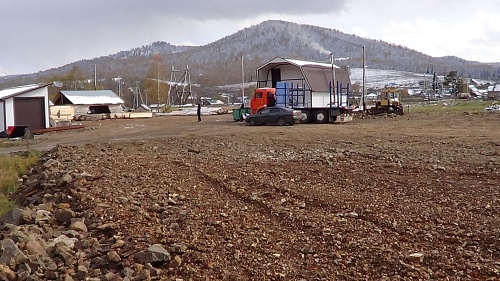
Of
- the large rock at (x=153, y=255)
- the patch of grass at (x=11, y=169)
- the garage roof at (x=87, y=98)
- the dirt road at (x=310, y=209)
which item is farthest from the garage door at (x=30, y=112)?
the large rock at (x=153, y=255)

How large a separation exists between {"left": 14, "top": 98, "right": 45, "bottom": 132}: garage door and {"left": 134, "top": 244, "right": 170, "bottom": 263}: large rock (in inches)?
1140

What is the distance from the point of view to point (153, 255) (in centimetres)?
698

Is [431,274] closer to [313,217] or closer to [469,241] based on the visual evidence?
[469,241]

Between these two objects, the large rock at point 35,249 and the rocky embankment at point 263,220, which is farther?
the large rock at point 35,249

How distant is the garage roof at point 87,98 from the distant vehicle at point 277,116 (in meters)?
33.0

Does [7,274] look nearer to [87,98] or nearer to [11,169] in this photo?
[11,169]

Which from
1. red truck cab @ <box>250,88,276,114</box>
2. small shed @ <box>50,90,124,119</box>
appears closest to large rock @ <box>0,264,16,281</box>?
red truck cab @ <box>250,88,276,114</box>

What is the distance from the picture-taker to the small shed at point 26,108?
3262cm

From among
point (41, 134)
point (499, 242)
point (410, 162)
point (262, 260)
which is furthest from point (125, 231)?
point (41, 134)

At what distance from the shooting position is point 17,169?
18.5 m

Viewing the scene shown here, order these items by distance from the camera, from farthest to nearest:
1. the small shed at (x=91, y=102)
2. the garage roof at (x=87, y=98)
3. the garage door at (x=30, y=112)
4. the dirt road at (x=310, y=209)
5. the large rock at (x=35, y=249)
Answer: the garage roof at (x=87, y=98) → the small shed at (x=91, y=102) → the garage door at (x=30, y=112) → the large rock at (x=35, y=249) → the dirt road at (x=310, y=209)

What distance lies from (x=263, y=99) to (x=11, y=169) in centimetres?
1977

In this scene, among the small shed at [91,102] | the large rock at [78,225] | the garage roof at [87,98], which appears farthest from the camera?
the garage roof at [87,98]

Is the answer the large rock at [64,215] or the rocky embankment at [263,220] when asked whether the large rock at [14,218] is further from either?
the large rock at [64,215]
